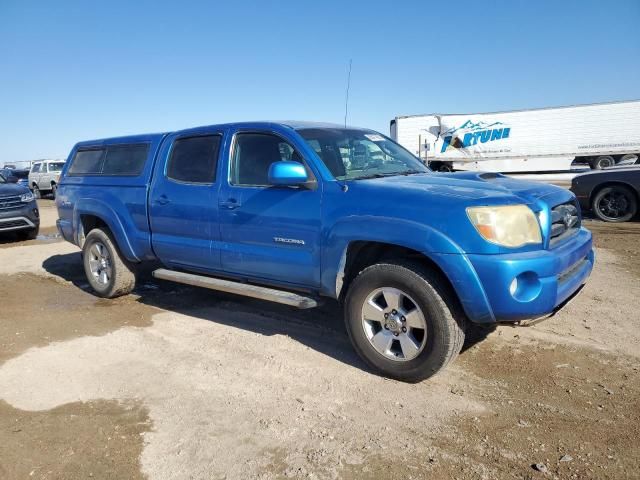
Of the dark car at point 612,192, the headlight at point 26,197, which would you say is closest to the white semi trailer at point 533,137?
the dark car at point 612,192

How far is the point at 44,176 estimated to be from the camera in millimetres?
26047

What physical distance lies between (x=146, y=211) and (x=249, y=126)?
5.15 ft

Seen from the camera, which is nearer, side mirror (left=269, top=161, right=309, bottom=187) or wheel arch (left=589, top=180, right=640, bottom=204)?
side mirror (left=269, top=161, right=309, bottom=187)

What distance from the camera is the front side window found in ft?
14.3

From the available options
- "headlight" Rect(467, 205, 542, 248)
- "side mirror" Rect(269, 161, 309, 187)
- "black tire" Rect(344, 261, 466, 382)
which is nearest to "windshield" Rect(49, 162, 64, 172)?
"side mirror" Rect(269, 161, 309, 187)

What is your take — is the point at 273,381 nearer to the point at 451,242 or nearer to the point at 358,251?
the point at 358,251

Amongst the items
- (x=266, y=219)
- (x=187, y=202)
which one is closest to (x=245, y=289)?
(x=266, y=219)

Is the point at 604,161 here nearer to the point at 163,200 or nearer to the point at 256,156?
the point at 256,156

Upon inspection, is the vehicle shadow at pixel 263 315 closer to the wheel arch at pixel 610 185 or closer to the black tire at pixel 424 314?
the black tire at pixel 424 314

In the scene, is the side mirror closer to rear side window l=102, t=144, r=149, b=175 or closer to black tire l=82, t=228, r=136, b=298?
rear side window l=102, t=144, r=149, b=175

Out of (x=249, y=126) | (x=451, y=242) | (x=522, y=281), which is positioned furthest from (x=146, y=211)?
(x=522, y=281)

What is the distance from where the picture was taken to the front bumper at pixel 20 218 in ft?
33.9

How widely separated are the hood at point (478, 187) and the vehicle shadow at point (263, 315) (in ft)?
4.44

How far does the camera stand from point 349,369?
389 cm
